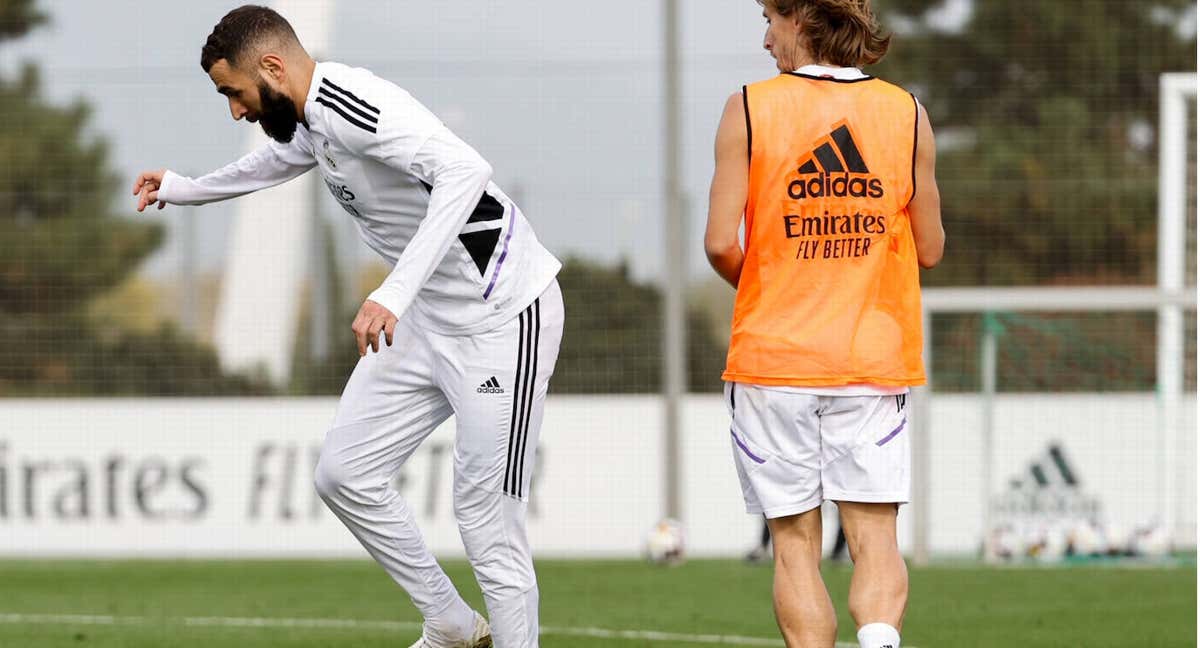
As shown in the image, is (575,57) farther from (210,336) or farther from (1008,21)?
(1008,21)

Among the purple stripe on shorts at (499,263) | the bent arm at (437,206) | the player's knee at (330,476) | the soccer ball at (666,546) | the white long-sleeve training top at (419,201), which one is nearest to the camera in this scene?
the bent arm at (437,206)

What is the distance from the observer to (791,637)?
4.43 m

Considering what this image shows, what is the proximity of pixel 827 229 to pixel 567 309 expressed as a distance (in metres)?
9.18

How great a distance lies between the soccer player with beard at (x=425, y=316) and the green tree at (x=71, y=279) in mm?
8028

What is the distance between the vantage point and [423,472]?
488 inches

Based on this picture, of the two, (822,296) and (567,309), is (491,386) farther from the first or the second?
(567,309)

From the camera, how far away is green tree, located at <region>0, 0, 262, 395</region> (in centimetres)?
1359

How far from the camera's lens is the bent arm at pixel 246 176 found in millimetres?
5531

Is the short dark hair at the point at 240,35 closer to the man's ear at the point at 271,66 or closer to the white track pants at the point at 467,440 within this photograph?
the man's ear at the point at 271,66

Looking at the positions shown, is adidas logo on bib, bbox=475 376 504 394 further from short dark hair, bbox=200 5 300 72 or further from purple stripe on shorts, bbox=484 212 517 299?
short dark hair, bbox=200 5 300 72

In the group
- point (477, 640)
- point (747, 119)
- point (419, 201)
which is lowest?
point (477, 640)

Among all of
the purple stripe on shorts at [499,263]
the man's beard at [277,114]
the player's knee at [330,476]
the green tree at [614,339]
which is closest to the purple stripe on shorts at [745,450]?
the purple stripe on shorts at [499,263]

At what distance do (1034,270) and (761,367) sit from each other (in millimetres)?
10925

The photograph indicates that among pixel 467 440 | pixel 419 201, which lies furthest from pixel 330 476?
pixel 419 201
